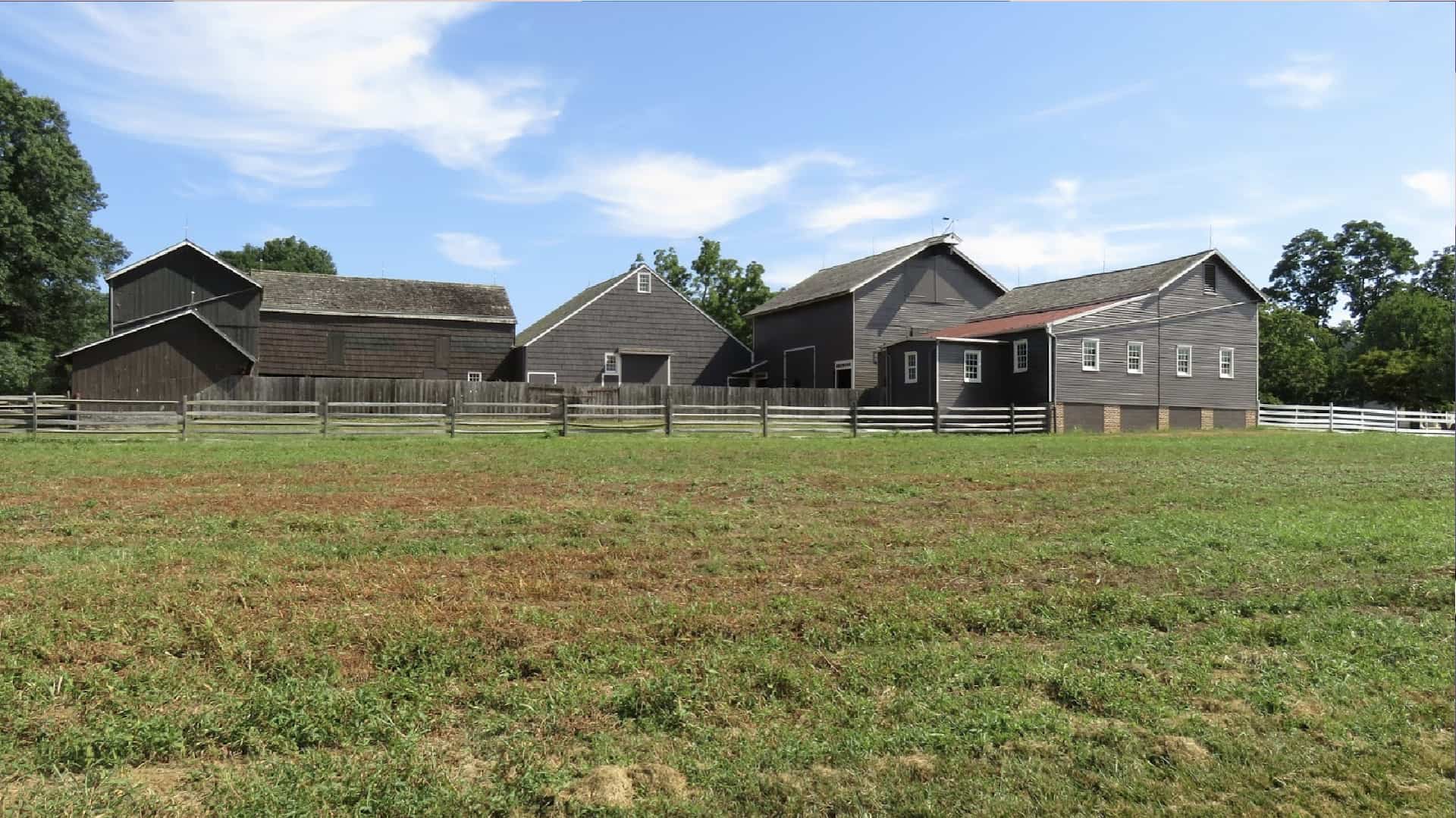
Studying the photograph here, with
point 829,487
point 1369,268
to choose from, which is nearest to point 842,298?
point 829,487

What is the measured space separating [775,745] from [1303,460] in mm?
19378

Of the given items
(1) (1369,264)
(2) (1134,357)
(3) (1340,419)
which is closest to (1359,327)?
(1) (1369,264)

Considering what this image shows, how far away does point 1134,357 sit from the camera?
36.4 m

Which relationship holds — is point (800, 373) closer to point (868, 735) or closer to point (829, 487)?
point (829, 487)

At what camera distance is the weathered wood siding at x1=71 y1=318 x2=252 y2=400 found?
3369 cm

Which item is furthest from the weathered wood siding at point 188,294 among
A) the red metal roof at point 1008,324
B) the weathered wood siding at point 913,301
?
the red metal roof at point 1008,324

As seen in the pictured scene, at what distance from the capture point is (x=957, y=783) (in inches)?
160

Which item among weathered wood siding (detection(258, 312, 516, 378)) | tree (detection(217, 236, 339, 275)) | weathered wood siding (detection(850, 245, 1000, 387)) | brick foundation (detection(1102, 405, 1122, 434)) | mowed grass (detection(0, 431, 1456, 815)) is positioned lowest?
mowed grass (detection(0, 431, 1456, 815))

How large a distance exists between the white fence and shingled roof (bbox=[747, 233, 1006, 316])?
42.3 feet

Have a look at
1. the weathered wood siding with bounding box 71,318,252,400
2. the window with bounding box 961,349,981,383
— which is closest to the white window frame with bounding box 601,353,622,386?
the weathered wood siding with bounding box 71,318,252,400

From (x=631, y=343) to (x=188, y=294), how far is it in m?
19.2

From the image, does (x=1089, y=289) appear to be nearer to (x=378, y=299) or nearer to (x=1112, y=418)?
(x=1112, y=418)

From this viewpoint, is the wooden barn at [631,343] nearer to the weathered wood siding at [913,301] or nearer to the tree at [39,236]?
the weathered wood siding at [913,301]

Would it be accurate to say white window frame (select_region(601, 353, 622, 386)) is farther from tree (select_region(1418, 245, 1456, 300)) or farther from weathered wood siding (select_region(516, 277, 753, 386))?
tree (select_region(1418, 245, 1456, 300))
